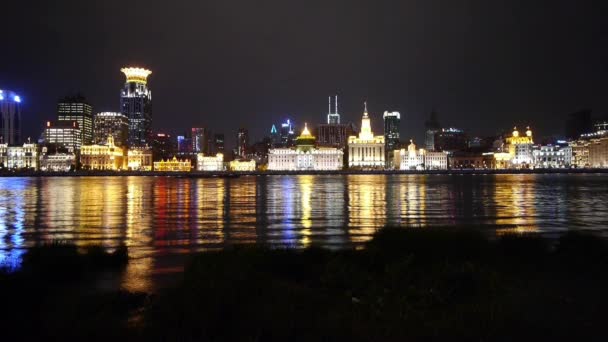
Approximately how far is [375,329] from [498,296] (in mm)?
3003

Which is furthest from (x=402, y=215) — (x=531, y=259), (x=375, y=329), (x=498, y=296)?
(x=375, y=329)

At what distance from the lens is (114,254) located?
46.1ft

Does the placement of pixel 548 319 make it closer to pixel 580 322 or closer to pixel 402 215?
pixel 580 322

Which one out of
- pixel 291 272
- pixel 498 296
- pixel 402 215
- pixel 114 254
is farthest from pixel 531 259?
pixel 402 215

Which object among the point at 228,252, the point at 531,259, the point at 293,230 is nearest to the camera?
the point at 228,252

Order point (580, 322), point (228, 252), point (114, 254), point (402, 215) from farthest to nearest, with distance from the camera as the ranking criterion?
1. point (402, 215)
2. point (114, 254)
3. point (228, 252)
4. point (580, 322)

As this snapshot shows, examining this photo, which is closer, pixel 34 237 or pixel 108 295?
pixel 108 295

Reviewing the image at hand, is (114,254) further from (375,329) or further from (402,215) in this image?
(402,215)

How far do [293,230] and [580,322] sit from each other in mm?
15888

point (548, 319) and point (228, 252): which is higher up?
point (228, 252)

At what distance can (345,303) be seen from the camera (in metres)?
8.44

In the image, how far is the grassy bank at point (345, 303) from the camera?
23.1ft

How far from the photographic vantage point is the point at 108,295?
31.7ft

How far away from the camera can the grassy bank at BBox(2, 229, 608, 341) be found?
7.03 m
